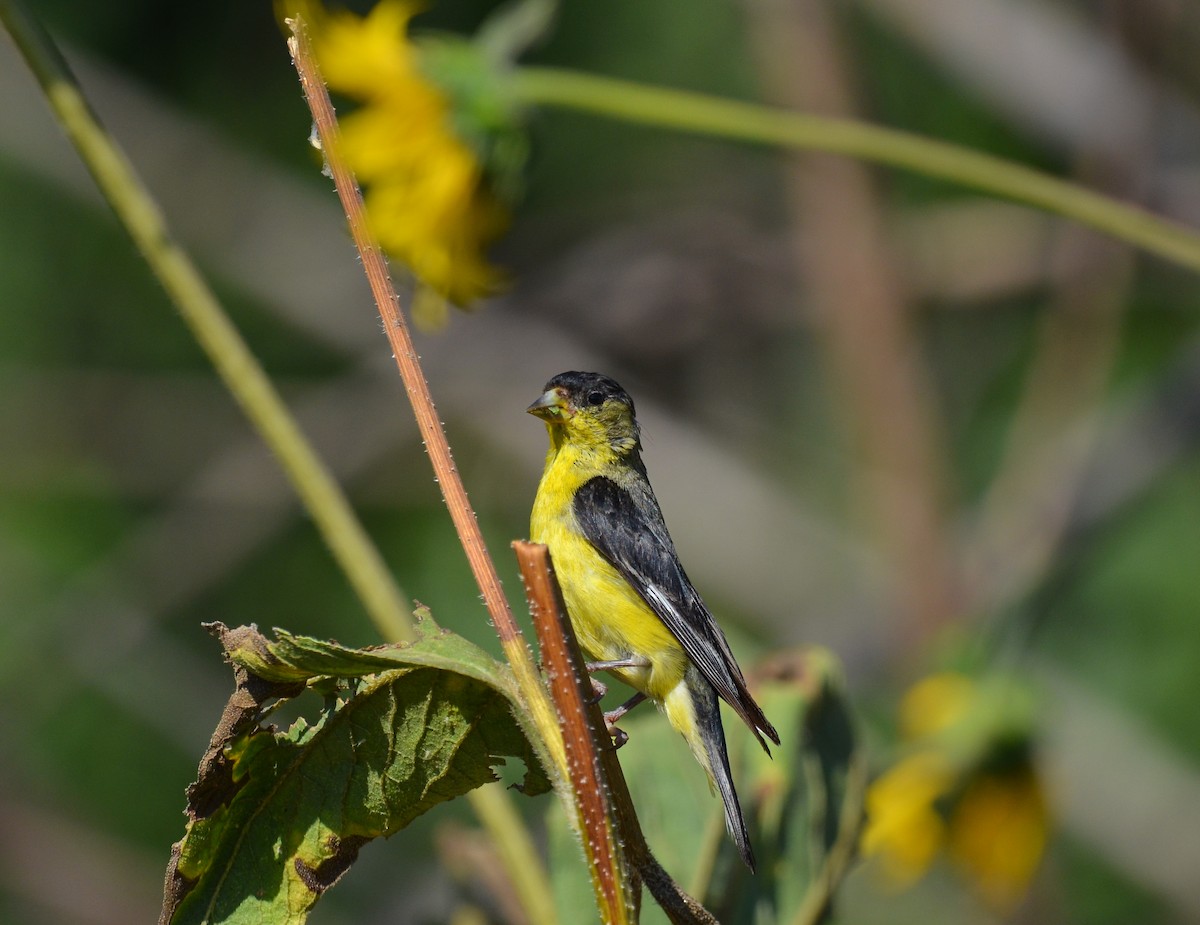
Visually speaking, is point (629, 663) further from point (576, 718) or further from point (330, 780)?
point (576, 718)

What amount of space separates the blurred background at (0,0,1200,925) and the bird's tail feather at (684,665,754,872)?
237cm

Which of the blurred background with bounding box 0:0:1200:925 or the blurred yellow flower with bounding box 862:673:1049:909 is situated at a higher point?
the blurred background with bounding box 0:0:1200:925

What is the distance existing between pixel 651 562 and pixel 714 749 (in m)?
0.55

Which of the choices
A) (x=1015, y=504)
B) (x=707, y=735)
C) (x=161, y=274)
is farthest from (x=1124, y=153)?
(x=161, y=274)

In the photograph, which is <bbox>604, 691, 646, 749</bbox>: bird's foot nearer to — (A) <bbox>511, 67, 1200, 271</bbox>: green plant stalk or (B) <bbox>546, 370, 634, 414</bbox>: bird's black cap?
(B) <bbox>546, 370, 634, 414</bbox>: bird's black cap

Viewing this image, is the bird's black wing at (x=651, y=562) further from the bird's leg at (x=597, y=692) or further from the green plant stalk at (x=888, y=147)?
the green plant stalk at (x=888, y=147)

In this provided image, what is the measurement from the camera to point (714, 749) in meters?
Result: 2.17

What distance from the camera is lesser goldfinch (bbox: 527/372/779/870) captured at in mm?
2463

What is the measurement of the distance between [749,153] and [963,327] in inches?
57.2

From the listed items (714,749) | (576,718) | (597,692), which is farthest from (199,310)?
(714,749)

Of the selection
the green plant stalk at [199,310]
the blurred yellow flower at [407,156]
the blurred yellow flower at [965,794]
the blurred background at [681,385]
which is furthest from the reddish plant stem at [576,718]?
the blurred background at [681,385]

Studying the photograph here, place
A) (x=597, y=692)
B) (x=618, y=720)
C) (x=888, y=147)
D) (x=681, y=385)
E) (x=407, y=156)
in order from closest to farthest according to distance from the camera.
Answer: (x=597, y=692) < (x=888, y=147) < (x=618, y=720) < (x=407, y=156) < (x=681, y=385)

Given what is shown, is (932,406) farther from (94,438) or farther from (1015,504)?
(94,438)

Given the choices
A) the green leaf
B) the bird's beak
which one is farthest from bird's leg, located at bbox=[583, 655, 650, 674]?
the green leaf
